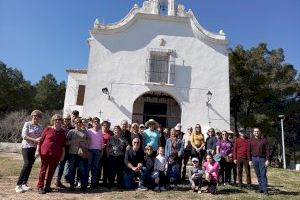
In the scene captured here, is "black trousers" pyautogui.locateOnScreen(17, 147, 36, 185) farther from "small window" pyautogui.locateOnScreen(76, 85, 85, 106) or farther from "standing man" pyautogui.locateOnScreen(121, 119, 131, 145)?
"small window" pyautogui.locateOnScreen(76, 85, 85, 106)

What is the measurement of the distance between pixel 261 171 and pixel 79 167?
4.41 m

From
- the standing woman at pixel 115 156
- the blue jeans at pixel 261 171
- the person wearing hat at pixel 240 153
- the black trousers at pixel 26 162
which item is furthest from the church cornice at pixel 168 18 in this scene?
the black trousers at pixel 26 162

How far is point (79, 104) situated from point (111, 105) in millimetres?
3791

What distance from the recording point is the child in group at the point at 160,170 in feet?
28.2

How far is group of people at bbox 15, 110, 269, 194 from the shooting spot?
7.68 m

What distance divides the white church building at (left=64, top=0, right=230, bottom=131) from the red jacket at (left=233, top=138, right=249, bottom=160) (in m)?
7.22

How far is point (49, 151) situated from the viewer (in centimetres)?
757

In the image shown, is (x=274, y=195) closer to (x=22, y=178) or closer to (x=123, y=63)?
(x=22, y=178)

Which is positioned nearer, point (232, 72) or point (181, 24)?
point (181, 24)

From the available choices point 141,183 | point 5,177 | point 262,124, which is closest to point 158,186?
point 141,183

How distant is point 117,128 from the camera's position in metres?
8.77

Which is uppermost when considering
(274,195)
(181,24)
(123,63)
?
(181,24)

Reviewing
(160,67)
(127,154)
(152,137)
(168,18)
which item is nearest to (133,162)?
(127,154)

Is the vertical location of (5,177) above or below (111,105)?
below
